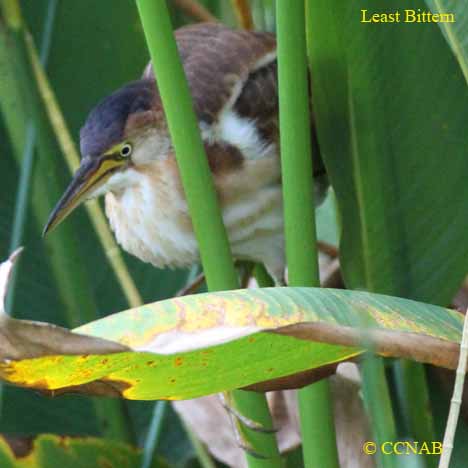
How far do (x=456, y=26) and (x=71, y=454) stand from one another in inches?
21.1

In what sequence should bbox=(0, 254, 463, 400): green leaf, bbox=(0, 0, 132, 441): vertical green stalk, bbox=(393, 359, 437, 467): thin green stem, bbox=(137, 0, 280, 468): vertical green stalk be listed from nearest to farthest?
bbox=(0, 254, 463, 400): green leaf → bbox=(137, 0, 280, 468): vertical green stalk → bbox=(393, 359, 437, 467): thin green stem → bbox=(0, 0, 132, 441): vertical green stalk

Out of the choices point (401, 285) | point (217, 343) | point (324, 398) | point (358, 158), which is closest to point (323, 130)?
point (358, 158)

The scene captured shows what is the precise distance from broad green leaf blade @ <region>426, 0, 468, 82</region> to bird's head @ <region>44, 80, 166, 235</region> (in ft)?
1.08

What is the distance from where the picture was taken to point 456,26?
2.40 feet

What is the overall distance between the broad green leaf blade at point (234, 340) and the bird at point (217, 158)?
38 centimetres

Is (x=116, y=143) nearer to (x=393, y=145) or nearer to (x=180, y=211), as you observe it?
(x=180, y=211)

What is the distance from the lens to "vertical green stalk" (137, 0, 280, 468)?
2.06ft

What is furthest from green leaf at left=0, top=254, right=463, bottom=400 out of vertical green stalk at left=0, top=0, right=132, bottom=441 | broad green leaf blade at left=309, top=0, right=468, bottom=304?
vertical green stalk at left=0, top=0, right=132, bottom=441

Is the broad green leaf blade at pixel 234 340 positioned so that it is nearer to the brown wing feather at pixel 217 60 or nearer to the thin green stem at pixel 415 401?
the thin green stem at pixel 415 401

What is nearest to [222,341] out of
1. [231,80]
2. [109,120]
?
[109,120]

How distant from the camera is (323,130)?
0.87m

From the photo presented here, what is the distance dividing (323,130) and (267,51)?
0.70ft

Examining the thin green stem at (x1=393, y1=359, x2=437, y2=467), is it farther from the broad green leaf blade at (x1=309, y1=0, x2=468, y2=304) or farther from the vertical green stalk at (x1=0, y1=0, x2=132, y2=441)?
the vertical green stalk at (x1=0, y1=0, x2=132, y2=441)

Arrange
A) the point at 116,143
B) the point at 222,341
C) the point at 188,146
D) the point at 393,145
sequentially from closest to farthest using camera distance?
1. the point at 222,341
2. the point at 188,146
3. the point at 393,145
4. the point at 116,143
